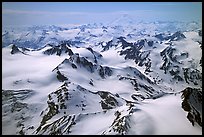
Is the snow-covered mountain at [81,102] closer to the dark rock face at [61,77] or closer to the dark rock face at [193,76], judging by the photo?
the dark rock face at [61,77]

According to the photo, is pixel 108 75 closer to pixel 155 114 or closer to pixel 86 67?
pixel 86 67

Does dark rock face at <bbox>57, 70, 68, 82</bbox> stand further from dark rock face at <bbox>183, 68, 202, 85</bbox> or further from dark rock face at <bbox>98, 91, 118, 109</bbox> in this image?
dark rock face at <bbox>183, 68, 202, 85</bbox>

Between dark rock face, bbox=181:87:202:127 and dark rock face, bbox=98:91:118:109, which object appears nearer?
dark rock face, bbox=181:87:202:127

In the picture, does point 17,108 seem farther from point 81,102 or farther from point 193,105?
point 193,105

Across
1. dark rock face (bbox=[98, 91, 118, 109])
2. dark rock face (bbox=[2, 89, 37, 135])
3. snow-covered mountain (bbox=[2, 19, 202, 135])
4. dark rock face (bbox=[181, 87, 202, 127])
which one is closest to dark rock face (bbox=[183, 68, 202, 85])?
snow-covered mountain (bbox=[2, 19, 202, 135])

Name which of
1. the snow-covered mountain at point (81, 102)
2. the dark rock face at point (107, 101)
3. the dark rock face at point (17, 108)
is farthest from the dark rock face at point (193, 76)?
the dark rock face at point (17, 108)

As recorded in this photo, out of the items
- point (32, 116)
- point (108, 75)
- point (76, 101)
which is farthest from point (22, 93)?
point (108, 75)

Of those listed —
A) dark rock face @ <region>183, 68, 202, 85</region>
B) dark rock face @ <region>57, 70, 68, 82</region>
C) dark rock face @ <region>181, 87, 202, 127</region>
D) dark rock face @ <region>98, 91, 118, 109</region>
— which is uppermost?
dark rock face @ <region>181, 87, 202, 127</region>

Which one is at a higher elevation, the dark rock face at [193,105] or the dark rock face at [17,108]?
the dark rock face at [193,105]

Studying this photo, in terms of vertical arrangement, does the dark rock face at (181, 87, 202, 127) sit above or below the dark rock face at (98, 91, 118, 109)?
above
